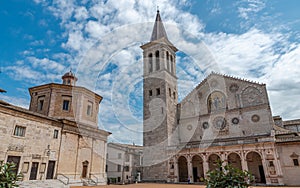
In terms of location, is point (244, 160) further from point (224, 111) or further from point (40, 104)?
point (40, 104)

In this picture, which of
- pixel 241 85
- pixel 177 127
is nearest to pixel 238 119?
pixel 241 85

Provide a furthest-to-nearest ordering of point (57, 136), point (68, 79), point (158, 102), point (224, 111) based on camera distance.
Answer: point (158, 102), point (224, 111), point (68, 79), point (57, 136)

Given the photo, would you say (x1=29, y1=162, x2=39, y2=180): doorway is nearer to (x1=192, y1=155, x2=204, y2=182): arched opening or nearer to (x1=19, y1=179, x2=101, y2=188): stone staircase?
(x1=19, y1=179, x2=101, y2=188): stone staircase

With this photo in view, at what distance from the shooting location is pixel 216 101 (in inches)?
1137

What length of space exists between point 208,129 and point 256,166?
7181 millimetres

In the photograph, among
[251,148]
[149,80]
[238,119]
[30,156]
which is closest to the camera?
[30,156]

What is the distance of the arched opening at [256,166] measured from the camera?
2314 cm

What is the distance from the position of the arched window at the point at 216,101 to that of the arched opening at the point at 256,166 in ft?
23.3

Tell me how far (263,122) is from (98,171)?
2072 cm

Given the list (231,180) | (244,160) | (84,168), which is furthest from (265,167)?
(84,168)

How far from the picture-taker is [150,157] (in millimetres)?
28594

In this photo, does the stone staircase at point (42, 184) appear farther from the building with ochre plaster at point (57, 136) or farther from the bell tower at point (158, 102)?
the bell tower at point (158, 102)

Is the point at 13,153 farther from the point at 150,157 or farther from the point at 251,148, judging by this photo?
the point at 251,148

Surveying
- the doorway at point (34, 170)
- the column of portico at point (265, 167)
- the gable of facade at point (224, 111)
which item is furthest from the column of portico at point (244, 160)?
the doorway at point (34, 170)
